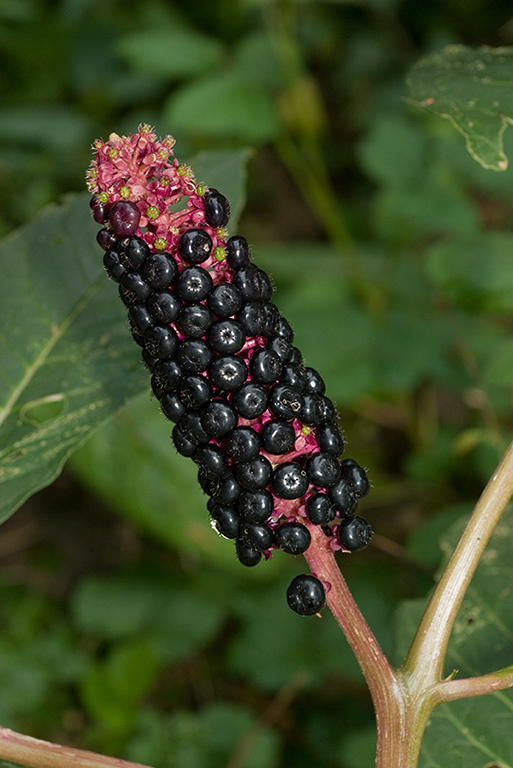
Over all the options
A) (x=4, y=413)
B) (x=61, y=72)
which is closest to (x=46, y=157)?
(x=61, y=72)

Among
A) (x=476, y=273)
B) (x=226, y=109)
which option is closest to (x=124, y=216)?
(x=476, y=273)

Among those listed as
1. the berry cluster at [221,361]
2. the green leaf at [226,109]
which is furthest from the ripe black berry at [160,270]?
the green leaf at [226,109]

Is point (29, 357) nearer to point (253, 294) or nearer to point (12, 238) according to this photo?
point (12, 238)

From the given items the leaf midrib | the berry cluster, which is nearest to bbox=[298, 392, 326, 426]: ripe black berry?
the berry cluster

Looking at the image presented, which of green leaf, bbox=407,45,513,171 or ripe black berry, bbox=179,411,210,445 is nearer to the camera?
ripe black berry, bbox=179,411,210,445

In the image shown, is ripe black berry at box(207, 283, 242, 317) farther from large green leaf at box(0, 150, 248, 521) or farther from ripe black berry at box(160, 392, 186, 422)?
large green leaf at box(0, 150, 248, 521)

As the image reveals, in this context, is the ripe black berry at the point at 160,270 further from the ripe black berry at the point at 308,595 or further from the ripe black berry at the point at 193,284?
the ripe black berry at the point at 308,595
